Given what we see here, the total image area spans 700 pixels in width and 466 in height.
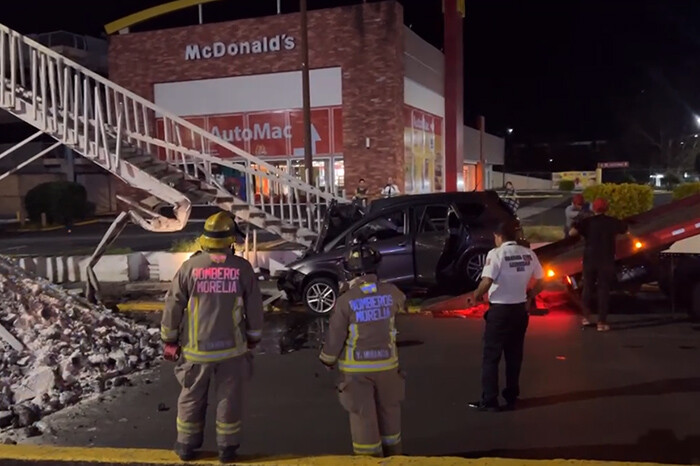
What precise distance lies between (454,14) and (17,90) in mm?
19251

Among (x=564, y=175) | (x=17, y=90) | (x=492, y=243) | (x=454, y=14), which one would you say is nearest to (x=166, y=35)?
(x=454, y=14)

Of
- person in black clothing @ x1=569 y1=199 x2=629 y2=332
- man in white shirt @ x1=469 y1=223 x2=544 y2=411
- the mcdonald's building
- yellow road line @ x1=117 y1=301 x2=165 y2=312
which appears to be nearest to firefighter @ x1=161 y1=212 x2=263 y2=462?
man in white shirt @ x1=469 y1=223 x2=544 y2=411

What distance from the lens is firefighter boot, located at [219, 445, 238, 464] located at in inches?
173

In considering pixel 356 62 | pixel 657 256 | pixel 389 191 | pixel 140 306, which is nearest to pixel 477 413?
pixel 657 256

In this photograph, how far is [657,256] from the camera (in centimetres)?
913

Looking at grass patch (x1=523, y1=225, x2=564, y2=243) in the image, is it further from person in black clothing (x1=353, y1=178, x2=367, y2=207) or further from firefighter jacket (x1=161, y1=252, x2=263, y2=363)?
firefighter jacket (x1=161, y1=252, x2=263, y2=363)

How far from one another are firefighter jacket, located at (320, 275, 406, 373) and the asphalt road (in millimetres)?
1178

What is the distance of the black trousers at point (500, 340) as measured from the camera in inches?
218

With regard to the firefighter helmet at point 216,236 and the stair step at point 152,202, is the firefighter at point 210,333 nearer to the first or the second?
the firefighter helmet at point 216,236

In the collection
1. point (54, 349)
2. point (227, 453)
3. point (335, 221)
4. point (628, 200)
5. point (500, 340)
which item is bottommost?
point (227, 453)

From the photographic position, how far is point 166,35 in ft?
85.1

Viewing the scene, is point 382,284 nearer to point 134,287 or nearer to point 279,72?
Result: point 134,287

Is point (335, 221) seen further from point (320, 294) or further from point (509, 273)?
point (509, 273)

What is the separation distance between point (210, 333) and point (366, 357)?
0.98 meters
